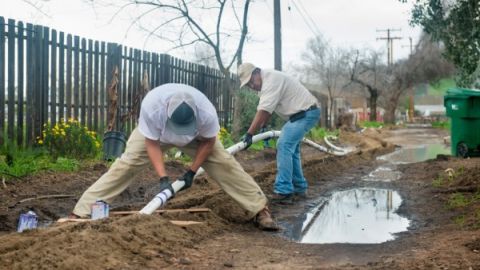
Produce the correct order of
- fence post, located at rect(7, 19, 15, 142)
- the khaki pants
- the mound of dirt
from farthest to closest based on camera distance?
fence post, located at rect(7, 19, 15, 142) < the khaki pants < the mound of dirt

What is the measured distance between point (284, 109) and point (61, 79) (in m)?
4.67

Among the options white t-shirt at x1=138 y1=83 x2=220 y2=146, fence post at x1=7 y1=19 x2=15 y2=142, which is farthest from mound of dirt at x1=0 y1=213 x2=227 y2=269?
fence post at x1=7 y1=19 x2=15 y2=142

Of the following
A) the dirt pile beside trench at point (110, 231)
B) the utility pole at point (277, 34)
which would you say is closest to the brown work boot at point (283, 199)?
the dirt pile beside trench at point (110, 231)

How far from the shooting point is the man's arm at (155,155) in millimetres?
5441

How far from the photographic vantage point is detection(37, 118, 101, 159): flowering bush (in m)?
9.80

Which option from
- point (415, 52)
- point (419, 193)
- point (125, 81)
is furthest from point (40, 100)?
point (415, 52)

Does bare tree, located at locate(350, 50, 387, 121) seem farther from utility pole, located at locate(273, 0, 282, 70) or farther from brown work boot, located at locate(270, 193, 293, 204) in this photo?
brown work boot, located at locate(270, 193, 293, 204)

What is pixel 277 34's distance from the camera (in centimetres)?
1819

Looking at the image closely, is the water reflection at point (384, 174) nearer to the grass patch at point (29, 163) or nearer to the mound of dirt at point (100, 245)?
the grass patch at point (29, 163)

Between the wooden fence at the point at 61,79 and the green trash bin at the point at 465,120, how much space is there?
23.0 feet

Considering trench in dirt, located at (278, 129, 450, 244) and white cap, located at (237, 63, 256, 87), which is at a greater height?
white cap, located at (237, 63, 256, 87)

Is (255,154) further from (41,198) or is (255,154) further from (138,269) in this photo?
(138,269)

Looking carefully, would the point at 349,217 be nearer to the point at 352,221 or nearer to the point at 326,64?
the point at 352,221

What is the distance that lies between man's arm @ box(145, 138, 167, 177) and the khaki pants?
0.61 feet
